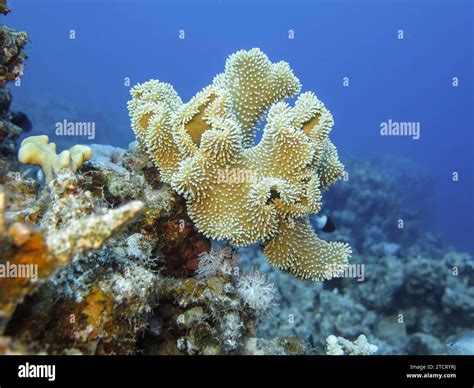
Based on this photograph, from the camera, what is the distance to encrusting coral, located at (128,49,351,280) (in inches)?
142

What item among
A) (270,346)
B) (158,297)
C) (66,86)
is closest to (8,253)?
(158,297)

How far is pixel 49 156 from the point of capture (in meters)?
3.68

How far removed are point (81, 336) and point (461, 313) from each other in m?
9.09

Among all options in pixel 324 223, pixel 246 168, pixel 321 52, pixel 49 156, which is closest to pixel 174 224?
pixel 246 168

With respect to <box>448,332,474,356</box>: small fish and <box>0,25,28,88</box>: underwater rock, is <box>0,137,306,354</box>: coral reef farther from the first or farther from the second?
<box>448,332,474,356</box>: small fish

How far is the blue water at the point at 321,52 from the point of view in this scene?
242 ft

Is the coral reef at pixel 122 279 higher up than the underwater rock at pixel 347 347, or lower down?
higher up

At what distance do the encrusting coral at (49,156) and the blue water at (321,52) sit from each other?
6060cm

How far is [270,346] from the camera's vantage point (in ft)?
11.9

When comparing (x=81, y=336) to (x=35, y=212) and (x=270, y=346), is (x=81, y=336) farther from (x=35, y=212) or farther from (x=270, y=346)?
(x=270, y=346)

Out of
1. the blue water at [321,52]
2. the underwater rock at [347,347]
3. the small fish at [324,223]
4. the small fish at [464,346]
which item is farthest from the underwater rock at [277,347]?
the blue water at [321,52]

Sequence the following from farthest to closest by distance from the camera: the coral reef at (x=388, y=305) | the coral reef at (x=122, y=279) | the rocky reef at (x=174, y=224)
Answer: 1. the coral reef at (x=388, y=305)
2. the rocky reef at (x=174, y=224)
3. the coral reef at (x=122, y=279)

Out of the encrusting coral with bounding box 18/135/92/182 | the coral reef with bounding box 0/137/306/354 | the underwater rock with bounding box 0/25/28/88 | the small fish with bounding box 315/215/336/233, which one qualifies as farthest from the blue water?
the encrusting coral with bounding box 18/135/92/182

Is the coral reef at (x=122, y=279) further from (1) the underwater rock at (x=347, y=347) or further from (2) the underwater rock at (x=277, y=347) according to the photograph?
(1) the underwater rock at (x=347, y=347)
